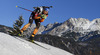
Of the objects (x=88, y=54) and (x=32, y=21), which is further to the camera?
(x=88, y=54)

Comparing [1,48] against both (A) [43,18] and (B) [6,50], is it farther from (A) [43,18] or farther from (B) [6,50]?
(A) [43,18]

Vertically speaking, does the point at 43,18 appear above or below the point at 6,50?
above

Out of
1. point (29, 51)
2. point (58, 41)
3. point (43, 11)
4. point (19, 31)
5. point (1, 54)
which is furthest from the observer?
point (58, 41)

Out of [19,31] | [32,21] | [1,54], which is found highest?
[32,21]

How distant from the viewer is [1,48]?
198 inches

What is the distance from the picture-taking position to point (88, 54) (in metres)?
107

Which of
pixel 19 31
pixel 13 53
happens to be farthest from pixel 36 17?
pixel 13 53

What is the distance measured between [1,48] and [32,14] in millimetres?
4887

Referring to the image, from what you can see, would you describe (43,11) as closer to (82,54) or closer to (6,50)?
(6,50)

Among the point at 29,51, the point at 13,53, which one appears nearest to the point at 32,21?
the point at 29,51

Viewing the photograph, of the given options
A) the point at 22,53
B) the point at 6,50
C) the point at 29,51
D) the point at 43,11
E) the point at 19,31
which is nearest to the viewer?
the point at 6,50

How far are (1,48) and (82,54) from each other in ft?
332

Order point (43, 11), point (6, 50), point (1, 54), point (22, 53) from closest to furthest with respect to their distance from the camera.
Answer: point (1, 54), point (6, 50), point (22, 53), point (43, 11)

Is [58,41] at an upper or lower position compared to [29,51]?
upper
